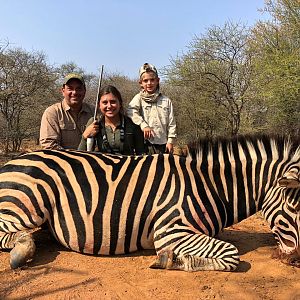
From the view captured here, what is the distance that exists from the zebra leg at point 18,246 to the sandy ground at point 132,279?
76 millimetres

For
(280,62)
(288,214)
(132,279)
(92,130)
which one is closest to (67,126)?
(92,130)

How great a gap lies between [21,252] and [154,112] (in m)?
2.58

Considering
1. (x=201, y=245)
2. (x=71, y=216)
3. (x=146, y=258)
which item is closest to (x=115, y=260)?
(x=146, y=258)

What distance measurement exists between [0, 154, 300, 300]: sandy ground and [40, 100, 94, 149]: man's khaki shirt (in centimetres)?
169

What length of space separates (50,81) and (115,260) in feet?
48.9

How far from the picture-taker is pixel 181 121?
67.7 feet

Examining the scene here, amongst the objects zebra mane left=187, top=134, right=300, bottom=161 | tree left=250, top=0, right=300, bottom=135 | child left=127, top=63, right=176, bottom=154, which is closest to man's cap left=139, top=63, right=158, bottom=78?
child left=127, top=63, right=176, bottom=154

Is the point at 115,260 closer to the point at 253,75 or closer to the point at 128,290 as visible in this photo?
the point at 128,290

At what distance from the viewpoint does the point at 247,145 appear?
134 inches

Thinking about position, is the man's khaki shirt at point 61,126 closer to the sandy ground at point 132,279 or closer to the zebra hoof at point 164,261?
the sandy ground at point 132,279

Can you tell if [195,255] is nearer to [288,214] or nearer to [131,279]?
[131,279]

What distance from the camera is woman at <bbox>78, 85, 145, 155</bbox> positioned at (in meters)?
4.21

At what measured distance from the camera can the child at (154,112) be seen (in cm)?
476

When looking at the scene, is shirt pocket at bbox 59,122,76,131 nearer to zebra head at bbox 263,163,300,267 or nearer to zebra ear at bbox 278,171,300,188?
zebra head at bbox 263,163,300,267
